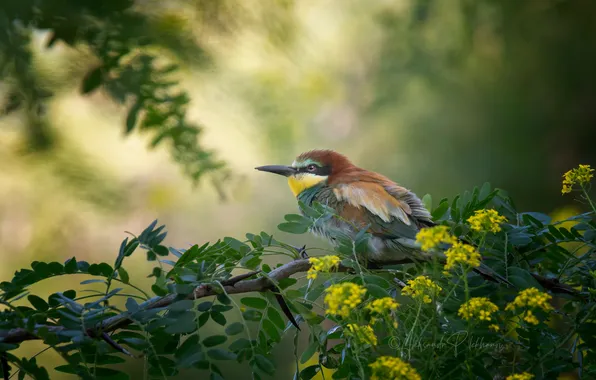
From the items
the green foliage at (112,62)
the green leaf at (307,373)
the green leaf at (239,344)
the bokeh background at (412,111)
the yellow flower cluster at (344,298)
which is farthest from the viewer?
the bokeh background at (412,111)

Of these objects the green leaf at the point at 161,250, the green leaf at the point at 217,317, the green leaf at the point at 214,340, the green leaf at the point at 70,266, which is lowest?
the green leaf at the point at 214,340

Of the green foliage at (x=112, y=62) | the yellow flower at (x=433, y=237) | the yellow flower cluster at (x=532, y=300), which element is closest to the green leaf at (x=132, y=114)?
the green foliage at (x=112, y=62)

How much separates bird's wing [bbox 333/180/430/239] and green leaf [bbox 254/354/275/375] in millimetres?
606

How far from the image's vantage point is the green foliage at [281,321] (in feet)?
2.43

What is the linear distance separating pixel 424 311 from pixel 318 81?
1.80 metres

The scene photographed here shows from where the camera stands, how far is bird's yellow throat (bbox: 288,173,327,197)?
1.86 metres

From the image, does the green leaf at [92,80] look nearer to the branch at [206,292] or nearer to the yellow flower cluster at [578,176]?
the branch at [206,292]

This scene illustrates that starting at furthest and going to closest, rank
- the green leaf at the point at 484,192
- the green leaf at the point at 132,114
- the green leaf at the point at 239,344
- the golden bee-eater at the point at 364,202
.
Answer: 1. the golden bee-eater at the point at 364,202
2. the green leaf at the point at 484,192
3. the green leaf at the point at 239,344
4. the green leaf at the point at 132,114

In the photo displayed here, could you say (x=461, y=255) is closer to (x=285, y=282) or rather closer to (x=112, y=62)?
(x=285, y=282)

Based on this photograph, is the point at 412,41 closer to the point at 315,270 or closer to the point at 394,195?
the point at 394,195

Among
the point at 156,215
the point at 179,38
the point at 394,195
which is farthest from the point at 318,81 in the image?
Result: the point at 179,38

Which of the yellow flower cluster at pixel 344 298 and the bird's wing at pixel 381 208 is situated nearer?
the yellow flower cluster at pixel 344 298

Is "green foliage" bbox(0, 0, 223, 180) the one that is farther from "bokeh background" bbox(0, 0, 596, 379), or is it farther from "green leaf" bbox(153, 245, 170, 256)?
"bokeh background" bbox(0, 0, 596, 379)

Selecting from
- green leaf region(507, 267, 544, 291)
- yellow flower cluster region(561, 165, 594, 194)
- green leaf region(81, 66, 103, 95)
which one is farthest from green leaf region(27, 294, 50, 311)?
yellow flower cluster region(561, 165, 594, 194)
